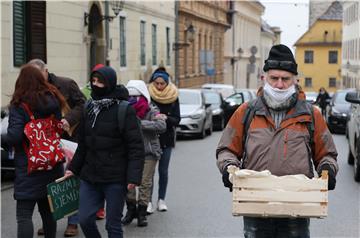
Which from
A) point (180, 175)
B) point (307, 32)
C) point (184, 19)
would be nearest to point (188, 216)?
point (180, 175)

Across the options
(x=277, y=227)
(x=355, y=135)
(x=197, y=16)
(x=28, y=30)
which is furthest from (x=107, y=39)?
(x=277, y=227)

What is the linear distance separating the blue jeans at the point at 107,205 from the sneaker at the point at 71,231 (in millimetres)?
1692

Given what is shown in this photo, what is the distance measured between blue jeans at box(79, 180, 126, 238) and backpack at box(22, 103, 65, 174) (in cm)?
47

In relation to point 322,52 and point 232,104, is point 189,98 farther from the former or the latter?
point 322,52

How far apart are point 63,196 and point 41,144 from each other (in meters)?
0.49

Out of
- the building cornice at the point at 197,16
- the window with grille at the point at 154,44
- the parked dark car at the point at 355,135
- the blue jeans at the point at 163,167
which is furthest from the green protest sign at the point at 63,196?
the building cornice at the point at 197,16

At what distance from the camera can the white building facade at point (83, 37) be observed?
55.0ft

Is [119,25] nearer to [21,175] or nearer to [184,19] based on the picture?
[184,19]

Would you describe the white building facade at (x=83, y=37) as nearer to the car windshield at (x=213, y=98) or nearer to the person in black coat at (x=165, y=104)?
the car windshield at (x=213, y=98)

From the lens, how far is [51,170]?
640 centimetres

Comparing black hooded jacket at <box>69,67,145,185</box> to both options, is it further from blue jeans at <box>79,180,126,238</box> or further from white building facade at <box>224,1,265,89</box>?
white building facade at <box>224,1,265,89</box>

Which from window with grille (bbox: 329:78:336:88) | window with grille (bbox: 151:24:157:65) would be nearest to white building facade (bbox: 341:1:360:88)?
window with grille (bbox: 329:78:336:88)

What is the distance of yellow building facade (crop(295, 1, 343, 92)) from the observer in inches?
3408

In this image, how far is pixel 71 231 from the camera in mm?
7715
